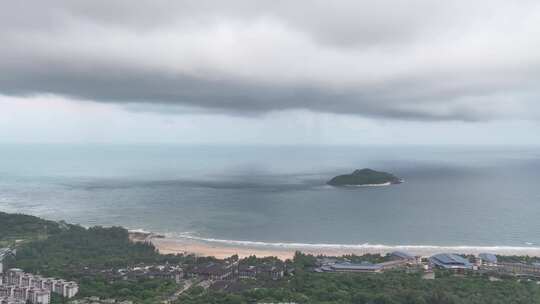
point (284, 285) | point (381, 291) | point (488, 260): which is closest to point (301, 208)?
point (488, 260)

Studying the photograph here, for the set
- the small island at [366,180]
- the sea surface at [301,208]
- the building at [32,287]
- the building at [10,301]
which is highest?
the small island at [366,180]

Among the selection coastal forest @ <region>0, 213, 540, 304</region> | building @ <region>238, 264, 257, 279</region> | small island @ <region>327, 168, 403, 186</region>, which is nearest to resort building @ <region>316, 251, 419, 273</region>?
coastal forest @ <region>0, 213, 540, 304</region>

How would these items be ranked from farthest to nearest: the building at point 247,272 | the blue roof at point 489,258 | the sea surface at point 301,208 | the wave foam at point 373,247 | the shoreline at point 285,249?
the sea surface at point 301,208, the wave foam at point 373,247, the shoreline at point 285,249, the blue roof at point 489,258, the building at point 247,272

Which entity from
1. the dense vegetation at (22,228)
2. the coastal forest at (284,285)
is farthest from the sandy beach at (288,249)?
the dense vegetation at (22,228)

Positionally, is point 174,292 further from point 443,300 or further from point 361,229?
point 361,229

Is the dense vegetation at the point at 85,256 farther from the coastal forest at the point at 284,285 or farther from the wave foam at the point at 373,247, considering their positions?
the wave foam at the point at 373,247

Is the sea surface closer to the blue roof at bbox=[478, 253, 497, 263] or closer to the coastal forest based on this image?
the blue roof at bbox=[478, 253, 497, 263]

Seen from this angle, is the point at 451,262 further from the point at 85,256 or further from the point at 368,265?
the point at 85,256
